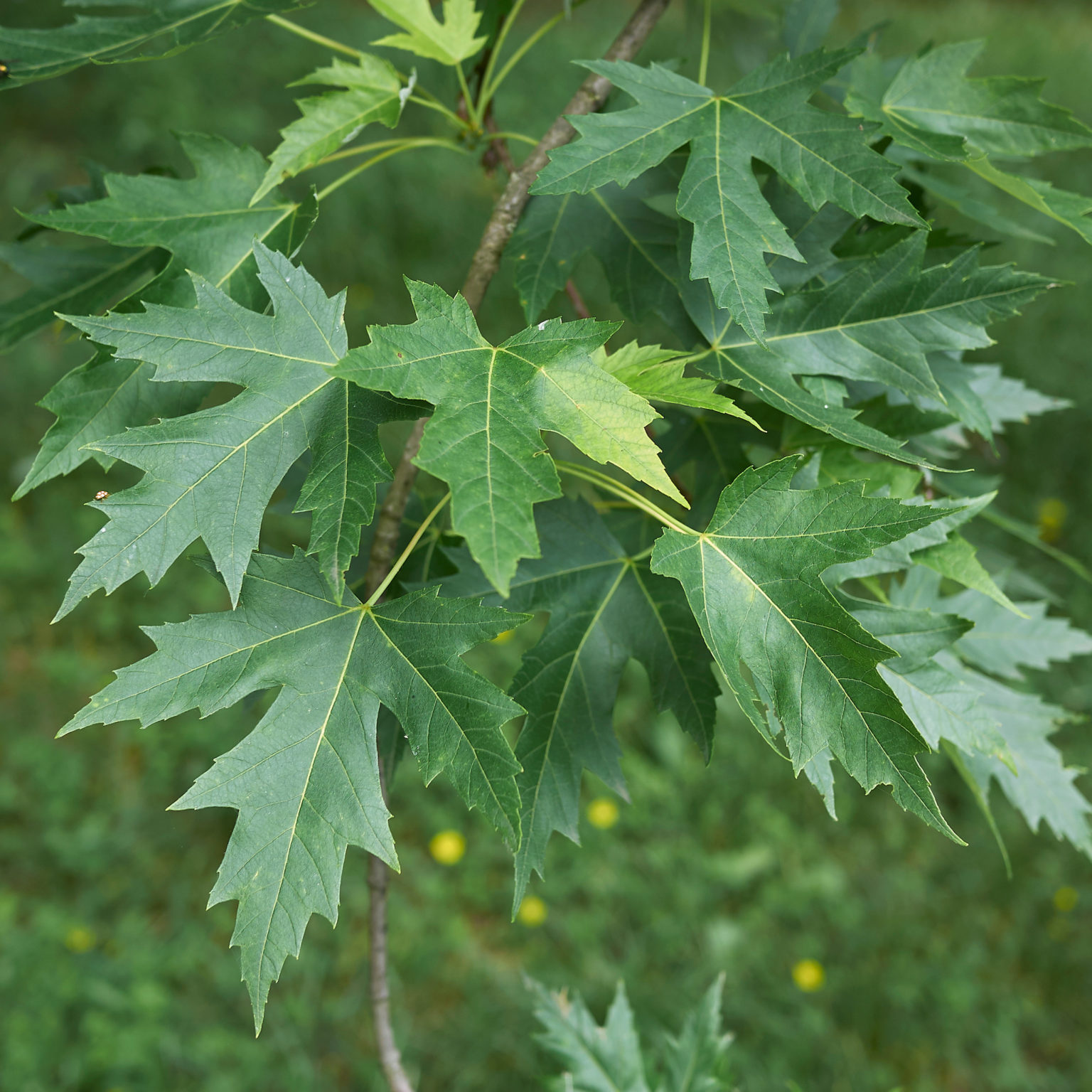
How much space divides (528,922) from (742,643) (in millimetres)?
1739

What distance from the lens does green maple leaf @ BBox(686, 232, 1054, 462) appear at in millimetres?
822

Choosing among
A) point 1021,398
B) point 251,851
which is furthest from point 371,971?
point 1021,398

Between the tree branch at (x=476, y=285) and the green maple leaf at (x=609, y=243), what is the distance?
0.04m

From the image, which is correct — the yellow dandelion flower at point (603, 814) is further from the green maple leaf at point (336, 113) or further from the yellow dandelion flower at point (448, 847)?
the green maple leaf at point (336, 113)

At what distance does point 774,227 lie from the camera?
0.78m

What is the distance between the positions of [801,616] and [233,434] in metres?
Result: 0.48

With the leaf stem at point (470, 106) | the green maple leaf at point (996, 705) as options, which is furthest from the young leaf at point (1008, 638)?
the leaf stem at point (470, 106)

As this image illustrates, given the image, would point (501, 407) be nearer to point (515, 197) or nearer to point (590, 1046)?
point (515, 197)

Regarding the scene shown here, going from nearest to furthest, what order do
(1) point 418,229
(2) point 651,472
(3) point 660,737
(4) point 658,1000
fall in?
(2) point 651,472
(4) point 658,1000
(3) point 660,737
(1) point 418,229

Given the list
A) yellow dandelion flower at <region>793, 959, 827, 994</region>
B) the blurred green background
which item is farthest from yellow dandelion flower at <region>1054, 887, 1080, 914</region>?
yellow dandelion flower at <region>793, 959, 827, 994</region>

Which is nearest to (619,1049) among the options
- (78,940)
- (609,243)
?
(609,243)

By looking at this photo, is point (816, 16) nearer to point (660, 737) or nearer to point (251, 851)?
point (251, 851)

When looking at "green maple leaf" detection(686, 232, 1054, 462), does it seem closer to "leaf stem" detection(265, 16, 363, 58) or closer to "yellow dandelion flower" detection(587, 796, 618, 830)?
"leaf stem" detection(265, 16, 363, 58)

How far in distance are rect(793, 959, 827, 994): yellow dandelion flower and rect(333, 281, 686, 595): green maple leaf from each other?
1.85 m
